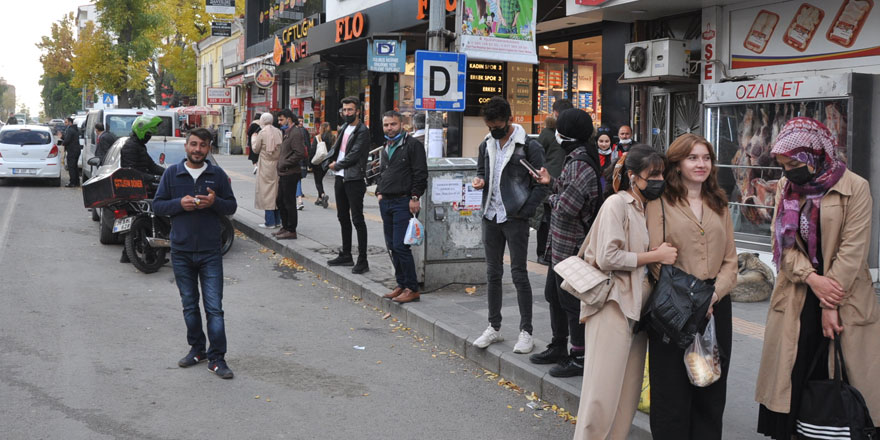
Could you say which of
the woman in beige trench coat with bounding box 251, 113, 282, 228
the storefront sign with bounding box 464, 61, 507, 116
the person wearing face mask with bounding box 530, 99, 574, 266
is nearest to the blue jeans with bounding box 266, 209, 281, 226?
the woman in beige trench coat with bounding box 251, 113, 282, 228

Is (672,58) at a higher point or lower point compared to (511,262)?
higher

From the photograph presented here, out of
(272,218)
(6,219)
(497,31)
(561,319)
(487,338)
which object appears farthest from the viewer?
(6,219)

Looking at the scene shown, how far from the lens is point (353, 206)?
9211 millimetres

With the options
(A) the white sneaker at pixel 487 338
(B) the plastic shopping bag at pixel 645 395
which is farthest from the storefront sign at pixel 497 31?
(B) the plastic shopping bag at pixel 645 395

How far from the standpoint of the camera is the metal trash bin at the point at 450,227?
329 inches

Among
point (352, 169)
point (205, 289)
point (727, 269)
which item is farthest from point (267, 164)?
point (727, 269)

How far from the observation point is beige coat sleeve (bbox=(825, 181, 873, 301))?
153 inches

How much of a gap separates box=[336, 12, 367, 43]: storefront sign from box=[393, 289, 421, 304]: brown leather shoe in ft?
42.1

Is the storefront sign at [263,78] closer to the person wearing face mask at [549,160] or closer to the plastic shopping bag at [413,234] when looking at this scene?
the person wearing face mask at [549,160]

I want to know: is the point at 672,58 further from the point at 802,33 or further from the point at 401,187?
the point at 401,187

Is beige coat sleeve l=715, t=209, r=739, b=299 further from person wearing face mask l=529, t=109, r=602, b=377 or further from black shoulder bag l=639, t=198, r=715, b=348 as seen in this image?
person wearing face mask l=529, t=109, r=602, b=377

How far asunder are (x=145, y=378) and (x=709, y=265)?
4.00 m

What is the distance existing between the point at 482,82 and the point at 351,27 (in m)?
3.88

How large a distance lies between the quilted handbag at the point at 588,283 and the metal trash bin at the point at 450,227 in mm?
4322
